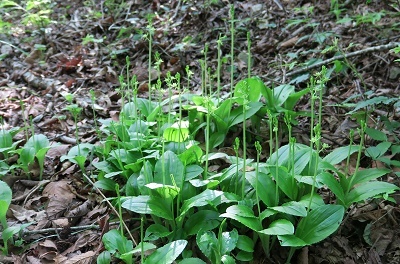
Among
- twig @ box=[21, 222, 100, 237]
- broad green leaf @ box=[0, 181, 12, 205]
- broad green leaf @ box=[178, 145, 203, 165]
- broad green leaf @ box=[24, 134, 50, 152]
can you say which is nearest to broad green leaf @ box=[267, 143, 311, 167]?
broad green leaf @ box=[178, 145, 203, 165]

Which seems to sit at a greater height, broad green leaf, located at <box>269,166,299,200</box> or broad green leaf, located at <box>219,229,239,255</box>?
broad green leaf, located at <box>269,166,299,200</box>

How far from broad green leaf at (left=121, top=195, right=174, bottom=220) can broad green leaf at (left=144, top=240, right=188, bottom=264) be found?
0.72 ft

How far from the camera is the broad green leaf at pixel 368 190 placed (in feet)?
6.50

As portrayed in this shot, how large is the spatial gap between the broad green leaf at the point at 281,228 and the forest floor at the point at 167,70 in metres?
0.30

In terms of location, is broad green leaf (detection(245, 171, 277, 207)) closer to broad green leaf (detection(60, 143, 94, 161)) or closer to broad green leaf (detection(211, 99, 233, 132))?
broad green leaf (detection(211, 99, 233, 132))

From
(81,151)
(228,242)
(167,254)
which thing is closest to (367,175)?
(228,242)

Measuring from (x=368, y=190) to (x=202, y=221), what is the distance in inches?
33.9

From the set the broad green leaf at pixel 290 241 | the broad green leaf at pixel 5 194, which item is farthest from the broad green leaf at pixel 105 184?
the broad green leaf at pixel 290 241

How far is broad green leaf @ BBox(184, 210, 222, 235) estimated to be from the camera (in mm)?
2047

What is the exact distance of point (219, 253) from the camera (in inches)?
71.7

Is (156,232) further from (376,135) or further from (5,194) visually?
(376,135)

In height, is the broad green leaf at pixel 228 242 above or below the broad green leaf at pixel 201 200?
below

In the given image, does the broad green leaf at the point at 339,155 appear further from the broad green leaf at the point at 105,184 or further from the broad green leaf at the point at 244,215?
the broad green leaf at the point at 105,184

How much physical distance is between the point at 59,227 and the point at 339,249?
1610mm
